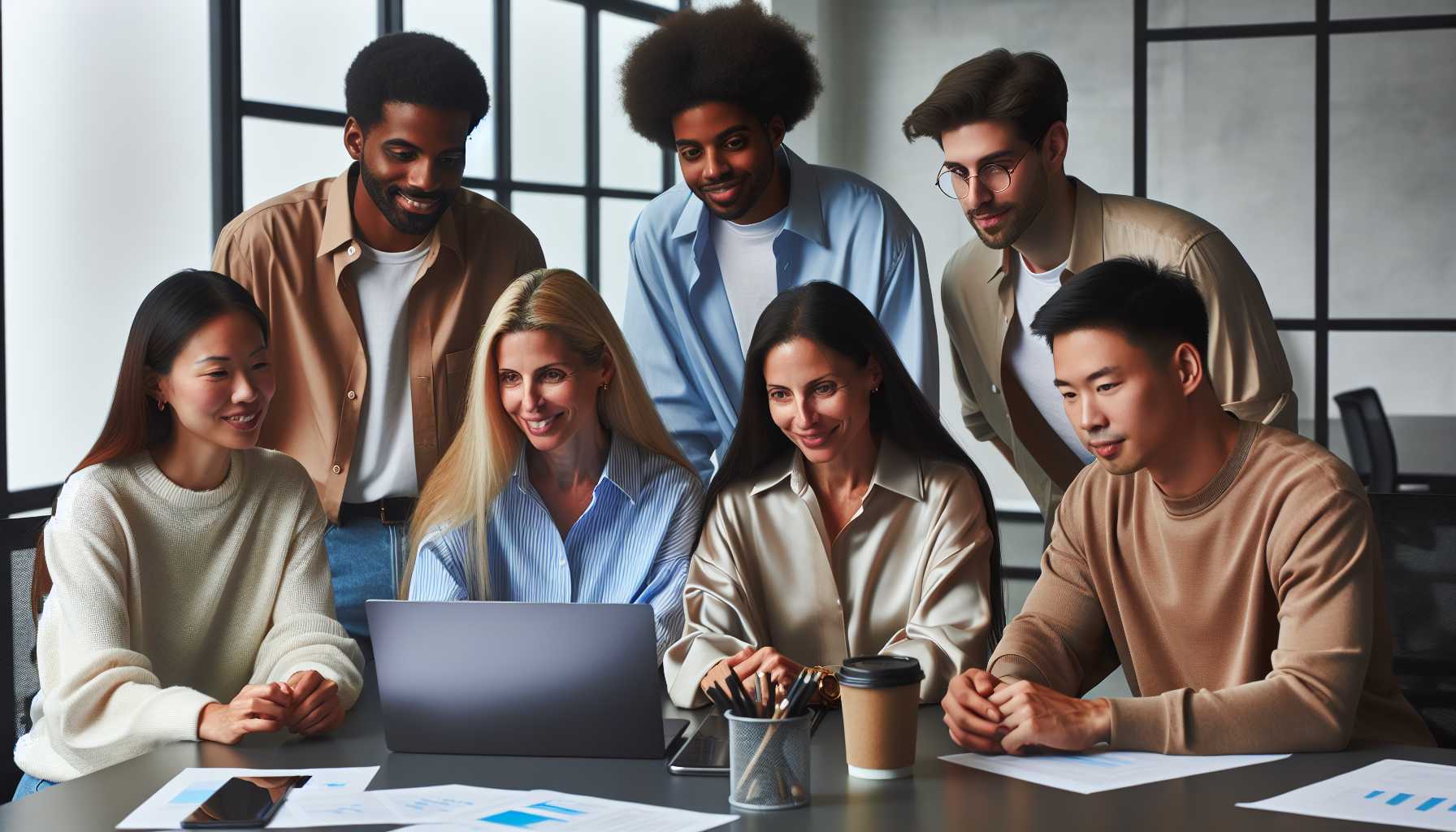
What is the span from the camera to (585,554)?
2.30 m

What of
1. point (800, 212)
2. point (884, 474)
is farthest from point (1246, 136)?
point (884, 474)

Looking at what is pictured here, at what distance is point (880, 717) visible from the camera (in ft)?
5.15

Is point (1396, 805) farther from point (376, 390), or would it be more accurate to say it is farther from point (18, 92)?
point (18, 92)

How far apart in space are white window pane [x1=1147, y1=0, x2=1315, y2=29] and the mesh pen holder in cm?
525

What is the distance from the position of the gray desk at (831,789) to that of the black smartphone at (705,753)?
1 cm

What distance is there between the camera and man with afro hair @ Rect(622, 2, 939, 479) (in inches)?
110

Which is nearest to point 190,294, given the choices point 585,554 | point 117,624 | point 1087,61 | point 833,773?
point 117,624

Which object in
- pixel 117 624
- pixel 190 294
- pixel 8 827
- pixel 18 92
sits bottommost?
pixel 8 827

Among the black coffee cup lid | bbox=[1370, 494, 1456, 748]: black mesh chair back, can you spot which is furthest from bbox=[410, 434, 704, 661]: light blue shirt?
bbox=[1370, 494, 1456, 748]: black mesh chair back

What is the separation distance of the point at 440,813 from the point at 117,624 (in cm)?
67

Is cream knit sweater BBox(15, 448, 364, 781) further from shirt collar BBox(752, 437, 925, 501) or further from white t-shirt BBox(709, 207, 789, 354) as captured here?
white t-shirt BBox(709, 207, 789, 354)

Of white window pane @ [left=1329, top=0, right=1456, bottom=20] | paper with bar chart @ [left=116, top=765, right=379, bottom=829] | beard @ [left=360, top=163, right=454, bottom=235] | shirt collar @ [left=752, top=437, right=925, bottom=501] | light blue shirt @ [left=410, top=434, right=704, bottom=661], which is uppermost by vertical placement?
white window pane @ [left=1329, top=0, right=1456, bottom=20]

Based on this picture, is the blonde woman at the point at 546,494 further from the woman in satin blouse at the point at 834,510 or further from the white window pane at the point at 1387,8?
the white window pane at the point at 1387,8

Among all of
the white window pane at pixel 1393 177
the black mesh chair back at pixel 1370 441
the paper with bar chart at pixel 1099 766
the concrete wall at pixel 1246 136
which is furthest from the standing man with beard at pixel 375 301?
the white window pane at pixel 1393 177
